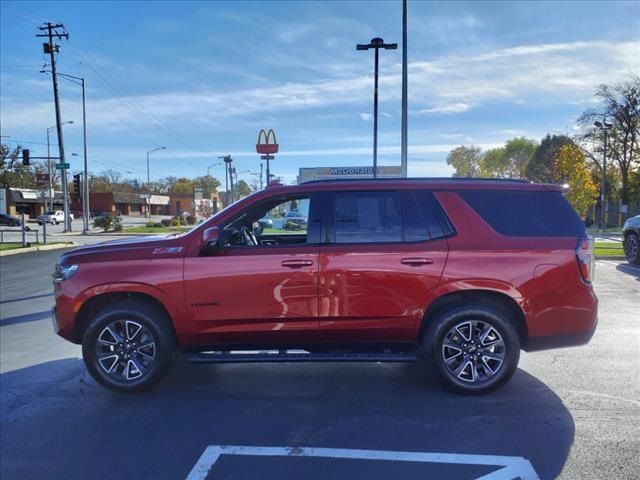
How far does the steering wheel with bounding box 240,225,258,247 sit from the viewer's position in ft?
15.6

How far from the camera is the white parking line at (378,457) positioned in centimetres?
325

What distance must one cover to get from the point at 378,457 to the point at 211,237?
7.47 feet

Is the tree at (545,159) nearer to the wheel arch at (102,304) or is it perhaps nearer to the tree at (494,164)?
the tree at (494,164)

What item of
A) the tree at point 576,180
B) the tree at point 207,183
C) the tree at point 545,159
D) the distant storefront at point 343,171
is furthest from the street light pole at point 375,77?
the tree at point 207,183

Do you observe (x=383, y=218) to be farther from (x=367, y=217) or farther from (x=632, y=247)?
(x=632, y=247)

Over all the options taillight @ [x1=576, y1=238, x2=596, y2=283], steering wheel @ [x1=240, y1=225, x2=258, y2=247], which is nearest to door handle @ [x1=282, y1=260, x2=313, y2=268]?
steering wheel @ [x1=240, y1=225, x2=258, y2=247]

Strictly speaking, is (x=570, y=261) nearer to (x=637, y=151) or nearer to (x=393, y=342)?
(x=393, y=342)

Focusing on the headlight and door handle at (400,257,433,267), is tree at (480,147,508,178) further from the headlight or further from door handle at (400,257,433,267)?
the headlight

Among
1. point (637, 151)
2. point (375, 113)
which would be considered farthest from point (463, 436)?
point (637, 151)

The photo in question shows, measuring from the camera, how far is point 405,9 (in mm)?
13906

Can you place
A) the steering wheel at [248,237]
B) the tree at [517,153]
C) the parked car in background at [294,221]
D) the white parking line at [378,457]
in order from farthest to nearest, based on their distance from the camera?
the tree at [517,153], the parked car in background at [294,221], the steering wheel at [248,237], the white parking line at [378,457]

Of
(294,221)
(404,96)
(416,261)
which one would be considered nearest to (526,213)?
(416,261)

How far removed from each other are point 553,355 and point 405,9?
11395 mm

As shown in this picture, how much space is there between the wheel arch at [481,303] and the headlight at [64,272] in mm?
3297
